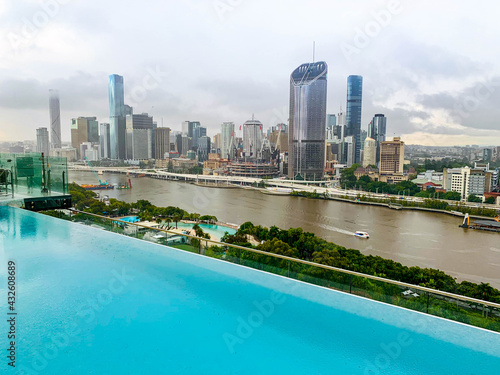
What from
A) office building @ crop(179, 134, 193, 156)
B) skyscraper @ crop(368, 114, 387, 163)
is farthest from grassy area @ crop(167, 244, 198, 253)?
skyscraper @ crop(368, 114, 387, 163)

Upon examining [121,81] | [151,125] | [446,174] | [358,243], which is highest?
[121,81]

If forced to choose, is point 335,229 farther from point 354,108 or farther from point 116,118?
point 354,108

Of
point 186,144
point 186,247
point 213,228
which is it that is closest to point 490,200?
point 213,228

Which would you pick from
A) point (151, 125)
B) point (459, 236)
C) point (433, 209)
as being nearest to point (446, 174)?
point (433, 209)

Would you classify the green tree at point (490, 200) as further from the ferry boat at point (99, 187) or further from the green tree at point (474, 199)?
the ferry boat at point (99, 187)

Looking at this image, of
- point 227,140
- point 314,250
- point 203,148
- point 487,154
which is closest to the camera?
point 314,250

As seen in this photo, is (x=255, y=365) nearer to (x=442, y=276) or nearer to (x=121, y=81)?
(x=442, y=276)
